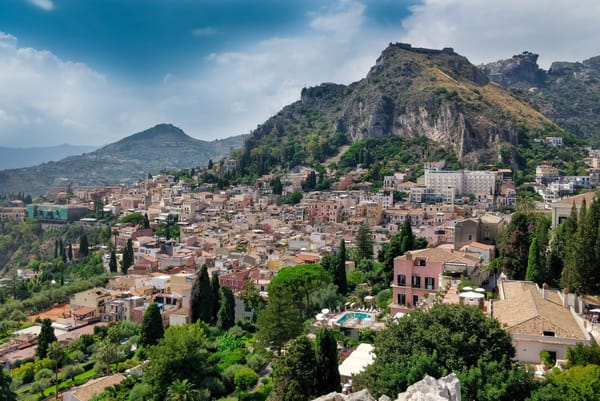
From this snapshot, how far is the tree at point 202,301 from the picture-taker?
33.7 meters

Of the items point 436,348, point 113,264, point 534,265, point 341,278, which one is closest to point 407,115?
point 113,264

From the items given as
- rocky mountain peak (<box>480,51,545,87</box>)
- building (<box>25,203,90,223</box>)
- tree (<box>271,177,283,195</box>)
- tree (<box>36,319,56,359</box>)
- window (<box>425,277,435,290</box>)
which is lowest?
tree (<box>36,319,56,359</box>)

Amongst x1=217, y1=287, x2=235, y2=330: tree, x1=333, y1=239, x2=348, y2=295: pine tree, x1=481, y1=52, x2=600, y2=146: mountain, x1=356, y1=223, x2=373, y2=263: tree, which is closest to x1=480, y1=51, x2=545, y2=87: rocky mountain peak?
x1=481, y1=52, x2=600, y2=146: mountain

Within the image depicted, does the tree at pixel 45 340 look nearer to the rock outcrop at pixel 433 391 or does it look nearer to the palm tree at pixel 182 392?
the palm tree at pixel 182 392

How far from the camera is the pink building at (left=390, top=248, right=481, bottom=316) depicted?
83.1 feet

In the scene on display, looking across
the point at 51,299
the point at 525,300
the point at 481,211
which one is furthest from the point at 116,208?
the point at 525,300

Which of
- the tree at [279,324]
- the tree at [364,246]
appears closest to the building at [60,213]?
the tree at [364,246]

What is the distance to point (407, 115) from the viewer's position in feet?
359

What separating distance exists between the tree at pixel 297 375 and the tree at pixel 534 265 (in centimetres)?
1107

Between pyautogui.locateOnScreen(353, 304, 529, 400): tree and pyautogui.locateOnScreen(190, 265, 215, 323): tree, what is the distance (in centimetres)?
1990

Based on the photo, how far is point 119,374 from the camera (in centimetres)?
2772

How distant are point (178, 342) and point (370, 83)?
108 meters

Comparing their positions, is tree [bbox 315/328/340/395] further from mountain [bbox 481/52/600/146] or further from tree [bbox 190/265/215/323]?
mountain [bbox 481/52/600/146]

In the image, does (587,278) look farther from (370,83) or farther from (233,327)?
(370,83)
